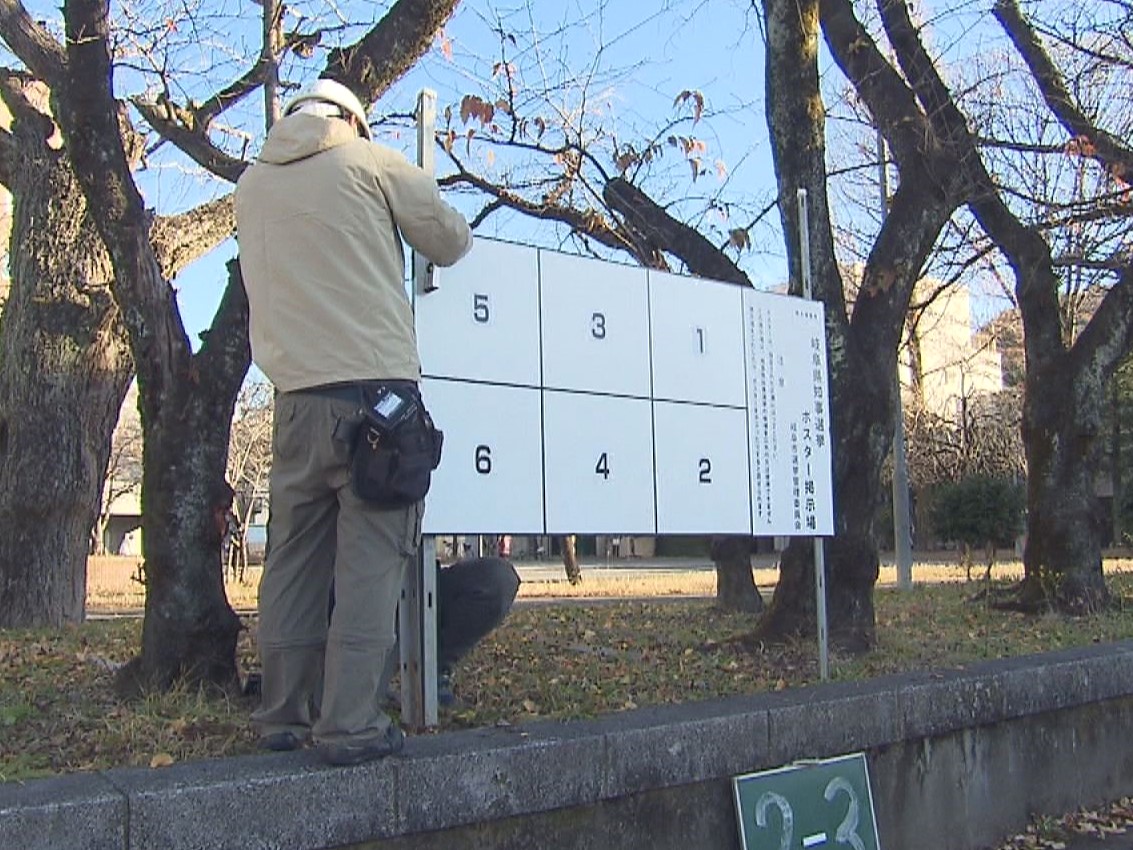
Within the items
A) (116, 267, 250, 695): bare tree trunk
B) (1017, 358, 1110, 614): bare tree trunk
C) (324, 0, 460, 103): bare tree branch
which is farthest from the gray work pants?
(1017, 358, 1110, 614): bare tree trunk

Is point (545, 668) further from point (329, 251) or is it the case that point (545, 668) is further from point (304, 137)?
point (304, 137)

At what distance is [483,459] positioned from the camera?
170 inches

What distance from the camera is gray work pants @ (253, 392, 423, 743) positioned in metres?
3.20

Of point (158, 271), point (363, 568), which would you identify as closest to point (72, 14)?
point (158, 271)

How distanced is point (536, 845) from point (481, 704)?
1233 millimetres

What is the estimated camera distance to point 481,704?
Answer: 4781 mm

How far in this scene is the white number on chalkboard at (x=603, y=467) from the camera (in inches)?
187

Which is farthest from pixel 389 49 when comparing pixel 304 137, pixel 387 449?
pixel 387 449

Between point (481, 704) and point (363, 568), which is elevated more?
point (363, 568)

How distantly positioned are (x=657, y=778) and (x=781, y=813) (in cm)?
56

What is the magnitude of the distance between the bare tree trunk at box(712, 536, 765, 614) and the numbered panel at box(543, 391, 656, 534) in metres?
4.87

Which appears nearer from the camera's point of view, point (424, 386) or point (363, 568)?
point (363, 568)

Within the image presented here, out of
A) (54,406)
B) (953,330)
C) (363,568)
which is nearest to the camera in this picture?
(363,568)

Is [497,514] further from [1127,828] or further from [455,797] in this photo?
[1127,828]
